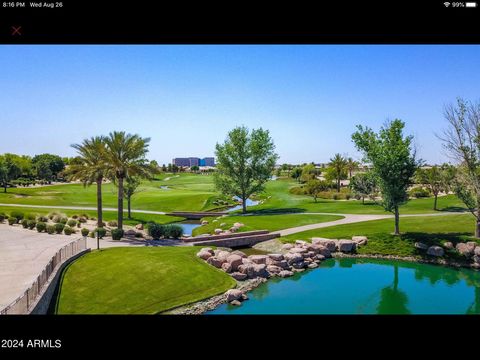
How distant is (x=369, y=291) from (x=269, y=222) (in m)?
20.0

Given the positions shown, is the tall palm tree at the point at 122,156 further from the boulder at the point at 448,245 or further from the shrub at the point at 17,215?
the boulder at the point at 448,245

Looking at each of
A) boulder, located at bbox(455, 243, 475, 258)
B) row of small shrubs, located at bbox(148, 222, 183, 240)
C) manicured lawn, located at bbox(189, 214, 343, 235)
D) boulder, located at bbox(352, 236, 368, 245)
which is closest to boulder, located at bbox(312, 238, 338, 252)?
boulder, located at bbox(352, 236, 368, 245)

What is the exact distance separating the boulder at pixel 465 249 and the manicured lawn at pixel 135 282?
58.1ft

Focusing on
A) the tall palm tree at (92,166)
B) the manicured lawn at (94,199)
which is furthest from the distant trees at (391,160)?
the manicured lawn at (94,199)

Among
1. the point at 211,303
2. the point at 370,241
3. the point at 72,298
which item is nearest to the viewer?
the point at 72,298

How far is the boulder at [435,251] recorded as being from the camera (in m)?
27.2

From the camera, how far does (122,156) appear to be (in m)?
34.7

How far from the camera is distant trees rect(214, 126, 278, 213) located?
5306 cm

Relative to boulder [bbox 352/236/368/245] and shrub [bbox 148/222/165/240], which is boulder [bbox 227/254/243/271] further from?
boulder [bbox 352/236/368/245]
